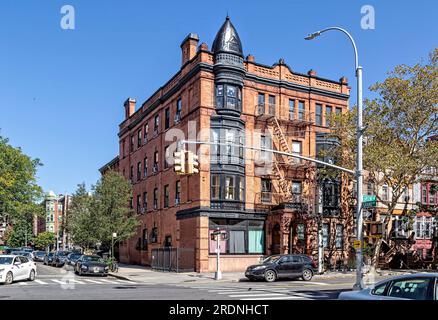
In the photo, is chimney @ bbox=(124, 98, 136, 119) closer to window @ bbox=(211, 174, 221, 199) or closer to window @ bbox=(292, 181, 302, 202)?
window @ bbox=(211, 174, 221, 199)

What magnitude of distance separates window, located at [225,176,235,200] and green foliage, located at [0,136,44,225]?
36.7 m

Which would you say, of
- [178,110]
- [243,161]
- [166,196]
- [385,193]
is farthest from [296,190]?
[385,193]

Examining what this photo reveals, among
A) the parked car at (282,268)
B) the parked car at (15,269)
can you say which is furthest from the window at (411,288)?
the parked car at (15,269)

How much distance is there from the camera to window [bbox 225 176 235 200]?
35500mm

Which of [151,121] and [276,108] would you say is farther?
[151,121]

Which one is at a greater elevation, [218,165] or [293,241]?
[218,165]

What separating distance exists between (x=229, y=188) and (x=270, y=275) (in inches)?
377

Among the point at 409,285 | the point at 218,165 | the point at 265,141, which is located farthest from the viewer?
the point at 265,141

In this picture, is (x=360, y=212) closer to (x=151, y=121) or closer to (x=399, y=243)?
(x=399, y=243)

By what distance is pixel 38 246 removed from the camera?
123 m

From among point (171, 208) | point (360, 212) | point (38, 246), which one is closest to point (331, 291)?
point (360, 212)

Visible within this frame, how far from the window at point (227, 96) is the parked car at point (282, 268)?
12.4 metres
